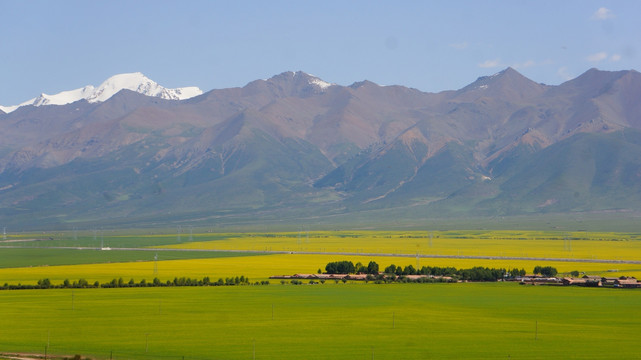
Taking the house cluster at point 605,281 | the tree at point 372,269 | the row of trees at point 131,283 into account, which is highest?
the tree at point 372,269

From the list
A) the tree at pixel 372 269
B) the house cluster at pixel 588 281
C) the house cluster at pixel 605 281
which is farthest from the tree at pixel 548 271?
the tree at pixel 372 269

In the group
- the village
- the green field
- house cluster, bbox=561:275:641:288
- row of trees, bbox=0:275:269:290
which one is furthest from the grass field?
the village

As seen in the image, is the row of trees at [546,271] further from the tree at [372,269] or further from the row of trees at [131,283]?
the row of trees at [131,283]

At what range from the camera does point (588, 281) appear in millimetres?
96500

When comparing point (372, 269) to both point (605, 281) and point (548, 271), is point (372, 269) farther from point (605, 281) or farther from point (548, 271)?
point (605, 281)

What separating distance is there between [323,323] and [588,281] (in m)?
39.1

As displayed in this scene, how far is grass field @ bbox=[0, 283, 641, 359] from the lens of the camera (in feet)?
182

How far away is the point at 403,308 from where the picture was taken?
246 feet

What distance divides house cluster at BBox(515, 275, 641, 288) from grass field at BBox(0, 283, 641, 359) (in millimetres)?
5164

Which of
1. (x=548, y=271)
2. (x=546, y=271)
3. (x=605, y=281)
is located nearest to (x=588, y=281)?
(x=605, y=281)

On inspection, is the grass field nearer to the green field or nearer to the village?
the green field

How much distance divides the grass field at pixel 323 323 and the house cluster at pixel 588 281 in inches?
203

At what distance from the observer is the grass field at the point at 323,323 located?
55.4 m

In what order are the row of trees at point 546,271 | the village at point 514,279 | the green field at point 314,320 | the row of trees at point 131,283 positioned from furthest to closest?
the row of trees at point 546,271, the village at point 514,279, the row of trees at point 131,283, the green field at point 314,320
